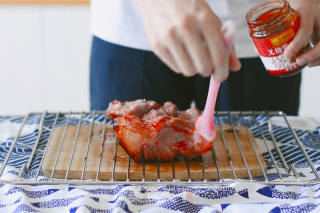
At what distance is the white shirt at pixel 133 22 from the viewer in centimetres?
131

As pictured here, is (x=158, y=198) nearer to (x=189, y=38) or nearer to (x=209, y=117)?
(x=209, y=117)

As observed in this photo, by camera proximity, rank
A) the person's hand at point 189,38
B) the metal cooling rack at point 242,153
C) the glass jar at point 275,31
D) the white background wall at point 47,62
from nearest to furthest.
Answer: the person's hand at point 189,38, the glass jar at point 275,31, the metal cooling rack at point 242,153, the white background wall at point 47,62

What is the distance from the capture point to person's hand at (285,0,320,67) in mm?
957

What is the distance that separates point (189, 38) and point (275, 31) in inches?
8.4

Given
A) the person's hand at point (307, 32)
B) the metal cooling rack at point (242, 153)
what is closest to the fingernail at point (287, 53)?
the person's hand at point (307, 32)

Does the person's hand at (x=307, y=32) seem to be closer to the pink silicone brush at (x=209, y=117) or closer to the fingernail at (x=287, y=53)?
the fingernail at (x=287, y=53)

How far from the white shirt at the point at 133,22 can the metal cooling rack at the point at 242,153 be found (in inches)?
8.6

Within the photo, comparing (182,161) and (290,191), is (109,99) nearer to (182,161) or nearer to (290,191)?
(182,161)

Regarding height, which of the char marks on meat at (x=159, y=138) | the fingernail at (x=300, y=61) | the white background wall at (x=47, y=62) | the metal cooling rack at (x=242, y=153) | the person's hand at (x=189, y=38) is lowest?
the white background wall at (x=47, y=62)

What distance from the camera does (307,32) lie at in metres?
0.97

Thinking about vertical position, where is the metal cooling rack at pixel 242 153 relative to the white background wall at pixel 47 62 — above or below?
above

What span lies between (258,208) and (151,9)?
447 millimetres

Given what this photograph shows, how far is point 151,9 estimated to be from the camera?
0.91 metres

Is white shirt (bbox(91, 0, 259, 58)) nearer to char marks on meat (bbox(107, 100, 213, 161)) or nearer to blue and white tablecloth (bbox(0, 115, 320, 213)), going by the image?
char marks on meat (bbox(107, 100, 213, 161))
